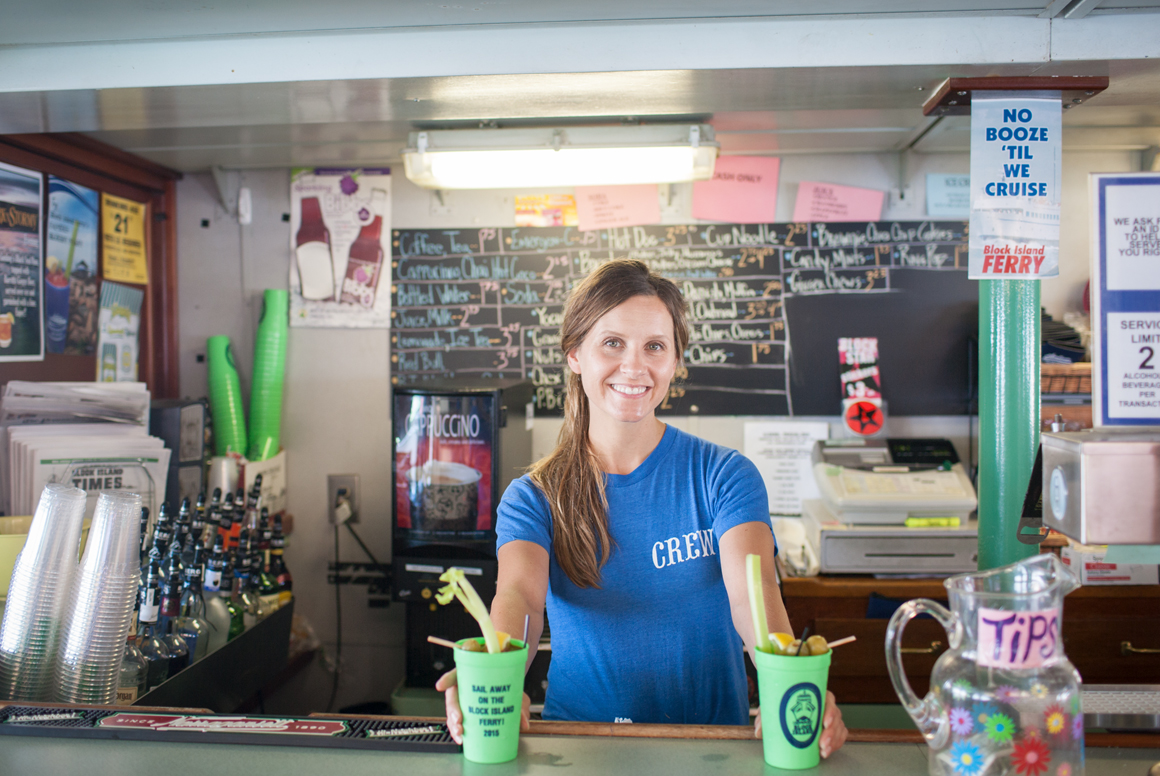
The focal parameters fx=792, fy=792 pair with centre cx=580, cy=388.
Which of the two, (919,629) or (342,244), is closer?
(919,629)

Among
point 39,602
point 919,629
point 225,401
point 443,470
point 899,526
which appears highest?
point 225,401

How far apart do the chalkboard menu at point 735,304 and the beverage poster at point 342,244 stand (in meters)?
0.09

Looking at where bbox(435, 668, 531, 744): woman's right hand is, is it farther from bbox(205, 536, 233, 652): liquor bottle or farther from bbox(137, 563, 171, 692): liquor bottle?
bbox(205, 536, 233, 652): liquor bottle

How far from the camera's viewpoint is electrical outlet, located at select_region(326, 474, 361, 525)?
11.4 feet

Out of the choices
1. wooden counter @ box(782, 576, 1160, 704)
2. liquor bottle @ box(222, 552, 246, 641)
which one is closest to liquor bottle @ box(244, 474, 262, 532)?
liquor bottle @ box(222, 552, 246, 641)

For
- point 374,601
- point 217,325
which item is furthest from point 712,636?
point 217,325

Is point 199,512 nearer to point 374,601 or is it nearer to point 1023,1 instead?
point 374,601

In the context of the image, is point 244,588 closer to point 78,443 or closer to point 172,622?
point 172,622

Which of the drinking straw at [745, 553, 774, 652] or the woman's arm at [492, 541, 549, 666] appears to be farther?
the woman's arm at [492, 541, 549, 666]

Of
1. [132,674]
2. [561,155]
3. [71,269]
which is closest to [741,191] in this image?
[561,155]

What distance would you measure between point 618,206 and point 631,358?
2011 millimetres

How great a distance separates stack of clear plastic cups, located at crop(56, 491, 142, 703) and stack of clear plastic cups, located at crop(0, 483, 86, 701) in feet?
0.08

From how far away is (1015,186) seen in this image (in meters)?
1.70

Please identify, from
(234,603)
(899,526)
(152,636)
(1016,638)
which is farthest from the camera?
(899,526)
